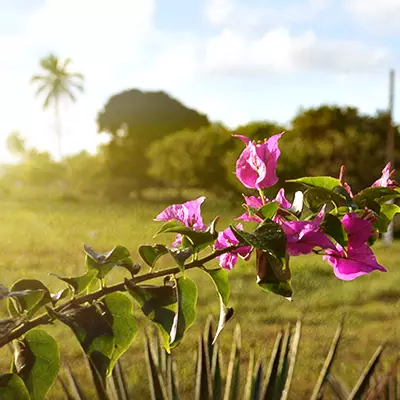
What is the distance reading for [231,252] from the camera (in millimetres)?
779

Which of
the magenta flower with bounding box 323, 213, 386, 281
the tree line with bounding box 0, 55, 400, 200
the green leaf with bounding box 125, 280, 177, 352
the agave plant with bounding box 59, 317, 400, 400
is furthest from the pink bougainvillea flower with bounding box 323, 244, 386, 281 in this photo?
the tree line with bounding box 0, 55, 400, 200

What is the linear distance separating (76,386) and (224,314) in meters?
1.07

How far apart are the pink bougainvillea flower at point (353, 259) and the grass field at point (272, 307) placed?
46.2 inches

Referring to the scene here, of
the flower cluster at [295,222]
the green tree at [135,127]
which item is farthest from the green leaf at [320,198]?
the green tree at [135,127]

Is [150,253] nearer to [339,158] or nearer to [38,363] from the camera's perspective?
[38,363]

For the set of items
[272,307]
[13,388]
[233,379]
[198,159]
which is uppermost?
[13,388]

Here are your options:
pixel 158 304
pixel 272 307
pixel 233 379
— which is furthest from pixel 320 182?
pixel 272 307

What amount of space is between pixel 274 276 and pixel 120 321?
16cm

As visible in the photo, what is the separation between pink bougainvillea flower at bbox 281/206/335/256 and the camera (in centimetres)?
73

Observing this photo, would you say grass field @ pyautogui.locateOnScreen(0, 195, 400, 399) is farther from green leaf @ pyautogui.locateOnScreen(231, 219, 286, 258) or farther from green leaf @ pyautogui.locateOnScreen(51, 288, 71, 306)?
green leaf @ pyautogui.locateOnScreen(231, 219, 286, 258)

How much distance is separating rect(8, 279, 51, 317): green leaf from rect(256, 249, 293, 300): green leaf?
211mm

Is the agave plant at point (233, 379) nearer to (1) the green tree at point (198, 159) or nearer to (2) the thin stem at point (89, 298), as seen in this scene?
(2) the thin stem at point (89, 298)

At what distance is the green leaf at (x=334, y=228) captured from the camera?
0.72 metres

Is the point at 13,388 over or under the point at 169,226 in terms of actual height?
under
